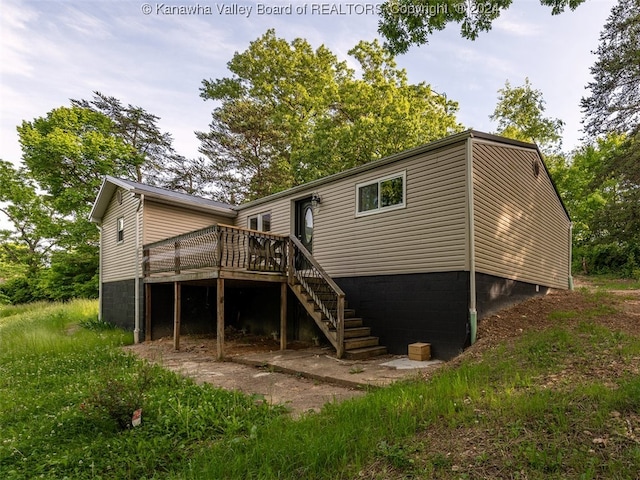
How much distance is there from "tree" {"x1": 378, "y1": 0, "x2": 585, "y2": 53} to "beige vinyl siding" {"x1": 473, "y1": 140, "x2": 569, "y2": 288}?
2.02 m

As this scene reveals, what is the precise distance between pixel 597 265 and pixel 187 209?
19417mm

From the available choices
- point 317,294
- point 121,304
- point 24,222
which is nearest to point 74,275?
point 24,222

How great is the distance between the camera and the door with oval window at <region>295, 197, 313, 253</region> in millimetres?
10055

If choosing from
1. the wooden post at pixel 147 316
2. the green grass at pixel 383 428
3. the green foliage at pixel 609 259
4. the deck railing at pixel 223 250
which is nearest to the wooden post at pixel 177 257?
the deck railing at pixel 223 250

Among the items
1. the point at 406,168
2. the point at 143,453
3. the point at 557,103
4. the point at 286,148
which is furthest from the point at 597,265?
the point at 143,453

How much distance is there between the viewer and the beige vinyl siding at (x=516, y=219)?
23.2 ft

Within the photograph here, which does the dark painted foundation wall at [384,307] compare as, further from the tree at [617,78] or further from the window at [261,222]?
the tree at [617,78]

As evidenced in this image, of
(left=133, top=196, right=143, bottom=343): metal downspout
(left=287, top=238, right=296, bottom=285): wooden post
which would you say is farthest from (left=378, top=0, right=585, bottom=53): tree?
(left=133, top=196, right=143, bottom=343): metal downspout

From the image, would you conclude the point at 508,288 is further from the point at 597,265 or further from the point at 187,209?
the point at 597,265

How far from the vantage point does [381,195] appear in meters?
8.22

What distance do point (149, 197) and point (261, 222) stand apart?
340cm

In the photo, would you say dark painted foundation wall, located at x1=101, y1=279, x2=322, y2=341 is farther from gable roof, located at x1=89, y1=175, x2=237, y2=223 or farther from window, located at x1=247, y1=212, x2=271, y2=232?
gable roof, located at x1=89, y1=175, x2=237, y2=223

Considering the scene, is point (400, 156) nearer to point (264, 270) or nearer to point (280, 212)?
point (264, 270)

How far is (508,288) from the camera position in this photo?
7754mm
